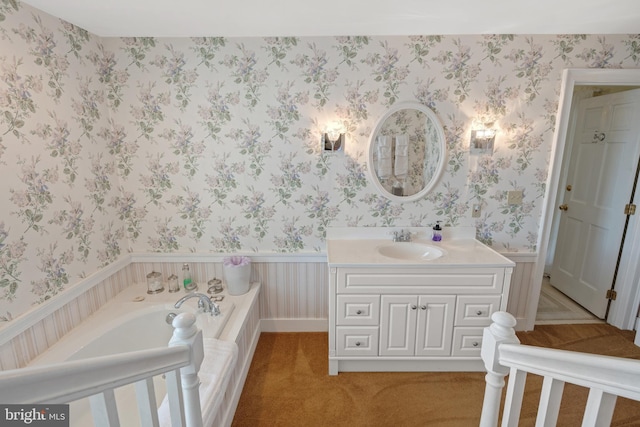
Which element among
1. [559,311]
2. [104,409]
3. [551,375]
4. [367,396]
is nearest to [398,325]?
[367,396]

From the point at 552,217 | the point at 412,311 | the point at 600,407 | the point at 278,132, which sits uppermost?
the point at 278,132

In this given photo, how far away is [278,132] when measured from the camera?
2229 millimetres

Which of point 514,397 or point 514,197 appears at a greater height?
point 514,197

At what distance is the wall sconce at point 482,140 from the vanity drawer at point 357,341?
149 centimetres

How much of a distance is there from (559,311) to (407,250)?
1.77 metres

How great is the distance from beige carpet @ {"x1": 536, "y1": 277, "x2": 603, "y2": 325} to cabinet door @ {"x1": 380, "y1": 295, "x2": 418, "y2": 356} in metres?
1.46

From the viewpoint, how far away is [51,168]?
5.68ft

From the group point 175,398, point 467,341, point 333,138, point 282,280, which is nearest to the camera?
point 175,398

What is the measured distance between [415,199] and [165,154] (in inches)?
75.3

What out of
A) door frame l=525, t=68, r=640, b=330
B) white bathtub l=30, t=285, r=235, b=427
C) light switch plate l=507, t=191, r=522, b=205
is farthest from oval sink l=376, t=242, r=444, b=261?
white bathtub l=30, t=285, r=235, b=427

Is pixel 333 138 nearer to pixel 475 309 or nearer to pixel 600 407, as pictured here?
pixel 475 309

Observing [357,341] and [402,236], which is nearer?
[357,341]

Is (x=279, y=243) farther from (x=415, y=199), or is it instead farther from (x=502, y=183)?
(x=502, y=183)

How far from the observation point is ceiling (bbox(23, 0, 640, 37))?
5.22 ft
